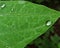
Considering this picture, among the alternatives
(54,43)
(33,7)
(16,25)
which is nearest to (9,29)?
(16,25)

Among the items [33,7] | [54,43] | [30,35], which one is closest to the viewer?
[30,35]

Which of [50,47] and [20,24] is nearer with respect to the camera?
[20,24]


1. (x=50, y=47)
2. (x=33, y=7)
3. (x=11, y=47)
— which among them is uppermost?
(x=33, y=7)

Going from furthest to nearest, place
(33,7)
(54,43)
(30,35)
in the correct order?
(54,43) < (33,7) < (30,35)

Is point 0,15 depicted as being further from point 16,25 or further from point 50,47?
point 50,47

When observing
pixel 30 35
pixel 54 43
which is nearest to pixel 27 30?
pixel 30 35

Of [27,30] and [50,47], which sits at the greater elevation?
[27,30]

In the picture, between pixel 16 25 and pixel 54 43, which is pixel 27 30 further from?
pixel 54 43
